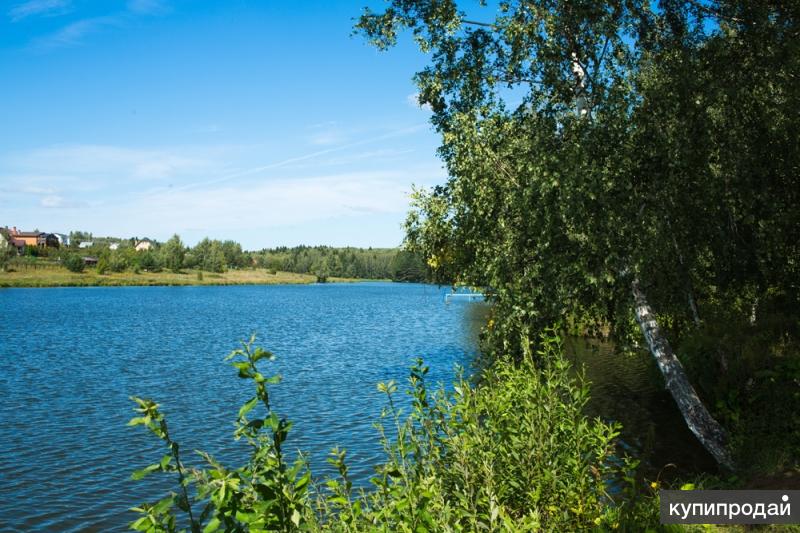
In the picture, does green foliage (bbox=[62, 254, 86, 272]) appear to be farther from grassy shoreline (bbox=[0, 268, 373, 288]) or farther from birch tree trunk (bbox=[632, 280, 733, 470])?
birch tree trunk (bbox=[632, 280, 733, 470])

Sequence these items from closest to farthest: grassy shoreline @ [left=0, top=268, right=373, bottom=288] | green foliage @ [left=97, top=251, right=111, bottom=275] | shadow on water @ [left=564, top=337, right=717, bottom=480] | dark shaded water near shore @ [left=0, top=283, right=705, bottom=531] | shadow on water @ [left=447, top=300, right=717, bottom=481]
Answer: shadow on water @ [left=447, top=300, right=717, bottom=481] < shadow on water @ [left=564, top=337, right=717, bottom=480] < dark shaded water near shore @ [left=0, top=283, right=705, bottom=531] < grassy shoreline @ [left=0, top=268, right=373, bottom=288] < green foliage @ [left=97, top=251, right=111, bottom=275]

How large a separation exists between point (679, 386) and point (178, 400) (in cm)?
2078

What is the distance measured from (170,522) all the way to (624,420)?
63.8ft

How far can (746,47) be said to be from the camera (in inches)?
502

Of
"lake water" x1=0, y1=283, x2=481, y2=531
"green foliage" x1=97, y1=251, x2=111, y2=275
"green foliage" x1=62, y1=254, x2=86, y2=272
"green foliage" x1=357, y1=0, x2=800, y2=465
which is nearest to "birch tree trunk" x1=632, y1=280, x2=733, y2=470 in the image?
"green foliage" x1=357, y1=0, x2=800, y2=465

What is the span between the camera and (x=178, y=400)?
26812mm

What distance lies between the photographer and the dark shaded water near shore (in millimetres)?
16547

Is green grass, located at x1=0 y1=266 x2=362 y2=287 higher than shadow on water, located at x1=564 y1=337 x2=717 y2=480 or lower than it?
higher

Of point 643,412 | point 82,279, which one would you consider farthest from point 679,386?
point 82,279

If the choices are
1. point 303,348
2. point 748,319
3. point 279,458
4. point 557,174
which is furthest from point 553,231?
point 303,348

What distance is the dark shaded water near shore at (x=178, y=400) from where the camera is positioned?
16.5m

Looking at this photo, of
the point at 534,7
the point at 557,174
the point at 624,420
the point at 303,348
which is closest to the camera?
the point at 557,174

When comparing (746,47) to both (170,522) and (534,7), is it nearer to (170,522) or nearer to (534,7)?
(534,7)

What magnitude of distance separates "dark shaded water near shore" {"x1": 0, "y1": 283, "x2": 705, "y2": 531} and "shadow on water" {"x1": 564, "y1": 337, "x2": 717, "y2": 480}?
0.25ft
